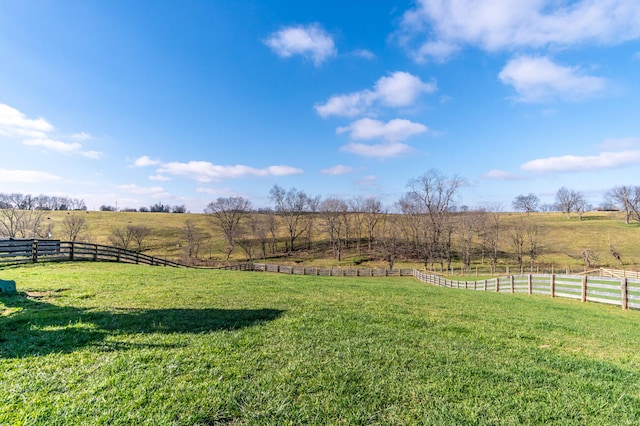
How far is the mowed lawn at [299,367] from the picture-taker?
3203 mm

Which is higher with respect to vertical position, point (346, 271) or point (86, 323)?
point (86, 323)

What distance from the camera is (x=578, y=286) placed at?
15.0 metres

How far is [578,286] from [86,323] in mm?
19566

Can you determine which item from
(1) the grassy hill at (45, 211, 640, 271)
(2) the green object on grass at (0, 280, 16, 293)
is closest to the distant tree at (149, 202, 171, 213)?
(1) the grassy hill at (45, 211, 640, 271)

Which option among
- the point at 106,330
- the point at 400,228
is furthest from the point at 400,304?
the point at 400,228

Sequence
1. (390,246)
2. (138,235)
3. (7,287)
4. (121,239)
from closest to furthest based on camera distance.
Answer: (7,287), (390,246), (121,239), (138,235)

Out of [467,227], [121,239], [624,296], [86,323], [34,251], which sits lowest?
[121,239]

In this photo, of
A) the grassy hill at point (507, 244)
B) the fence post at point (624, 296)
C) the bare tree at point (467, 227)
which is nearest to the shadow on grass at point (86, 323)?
the fence post at point (624, 296)

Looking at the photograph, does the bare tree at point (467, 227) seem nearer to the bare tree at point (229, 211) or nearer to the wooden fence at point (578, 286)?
the wooden fence at point (578, 286)

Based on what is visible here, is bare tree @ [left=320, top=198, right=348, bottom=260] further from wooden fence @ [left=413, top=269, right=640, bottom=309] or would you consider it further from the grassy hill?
wooden fence @ [left=413, top=269, right=640, bottom=309]

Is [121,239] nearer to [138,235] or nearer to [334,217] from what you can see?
[138,235]

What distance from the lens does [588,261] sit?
4500cm

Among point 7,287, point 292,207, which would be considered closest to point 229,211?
point 292,207

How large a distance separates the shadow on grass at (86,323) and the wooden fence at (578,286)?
1376cm
